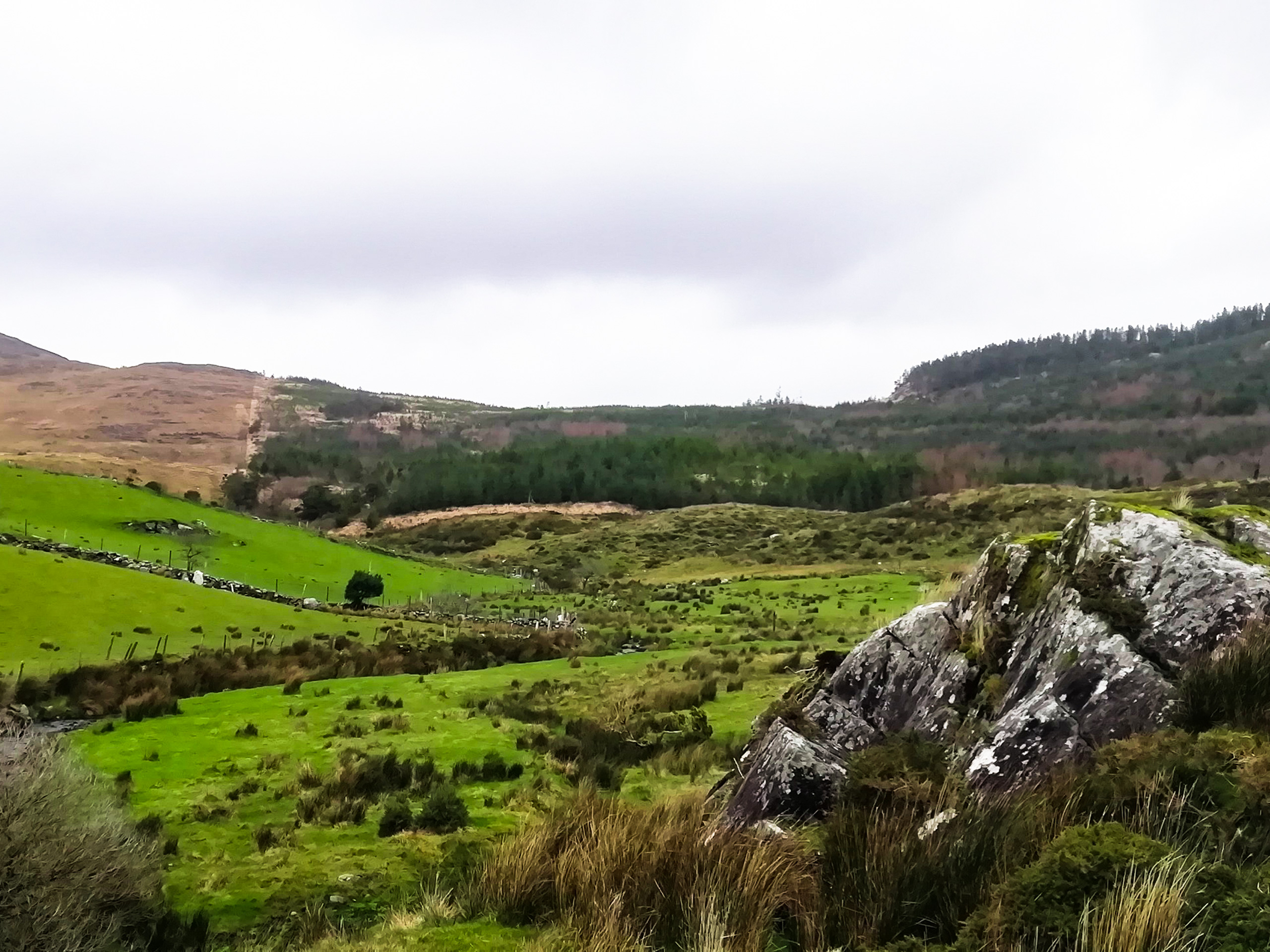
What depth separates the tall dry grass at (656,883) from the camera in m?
4.75

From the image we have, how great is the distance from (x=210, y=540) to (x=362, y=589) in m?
11.1

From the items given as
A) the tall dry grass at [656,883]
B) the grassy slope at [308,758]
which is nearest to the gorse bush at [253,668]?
the grassy slope at [308,758]

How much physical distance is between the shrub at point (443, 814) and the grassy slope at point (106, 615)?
13.1m

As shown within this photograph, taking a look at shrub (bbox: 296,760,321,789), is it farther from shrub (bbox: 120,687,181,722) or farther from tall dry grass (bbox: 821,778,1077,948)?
tall dry grass (bbox: 821,778,1077,948)

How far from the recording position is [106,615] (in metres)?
23.9

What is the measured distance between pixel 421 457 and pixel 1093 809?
153914 millimetres

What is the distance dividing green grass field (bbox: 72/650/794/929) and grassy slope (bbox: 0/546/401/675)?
6.49 m

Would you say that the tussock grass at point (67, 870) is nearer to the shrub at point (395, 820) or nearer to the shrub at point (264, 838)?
the shrub at point (264, 838)

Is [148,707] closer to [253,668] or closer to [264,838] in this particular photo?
[253,668]

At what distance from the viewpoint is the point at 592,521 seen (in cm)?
9462

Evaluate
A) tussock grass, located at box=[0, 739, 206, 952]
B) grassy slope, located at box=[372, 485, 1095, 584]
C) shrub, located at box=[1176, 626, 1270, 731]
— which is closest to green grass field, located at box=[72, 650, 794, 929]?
tussock grass, located at box=[0, 739, 206, 952]

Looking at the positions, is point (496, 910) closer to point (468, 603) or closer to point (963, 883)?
point (963, 883)

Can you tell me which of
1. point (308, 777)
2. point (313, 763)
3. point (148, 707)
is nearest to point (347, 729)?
point (313, 763)

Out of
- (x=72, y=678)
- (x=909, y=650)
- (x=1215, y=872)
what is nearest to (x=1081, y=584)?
(x=909, y=650)
